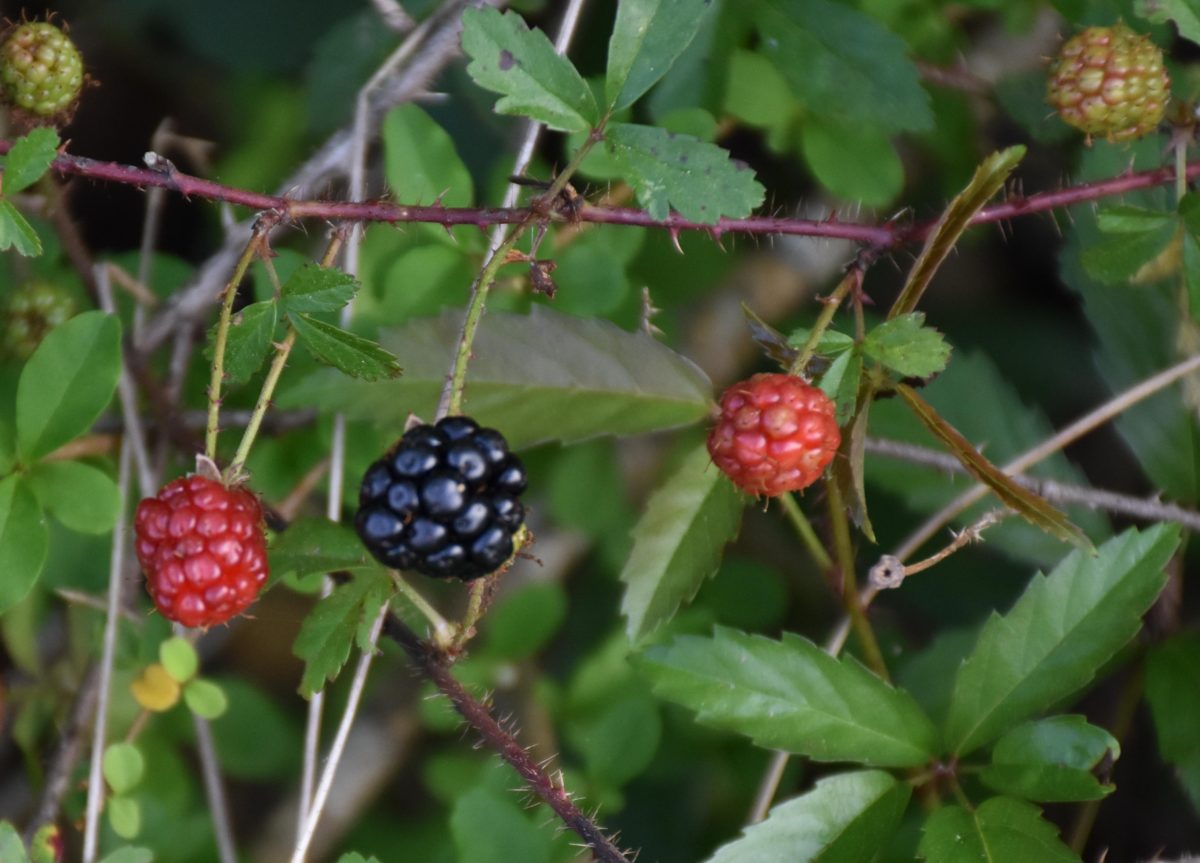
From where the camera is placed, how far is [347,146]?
2.39 m

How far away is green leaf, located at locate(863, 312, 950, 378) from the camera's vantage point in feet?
5.44

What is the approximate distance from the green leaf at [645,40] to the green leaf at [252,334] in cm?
60

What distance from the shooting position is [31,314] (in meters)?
2.33

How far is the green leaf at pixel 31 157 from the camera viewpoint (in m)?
1.56

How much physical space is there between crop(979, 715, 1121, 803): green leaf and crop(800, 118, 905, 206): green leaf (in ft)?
3.72

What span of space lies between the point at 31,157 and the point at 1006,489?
4.84 feet

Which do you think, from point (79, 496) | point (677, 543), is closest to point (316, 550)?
point (79, 496)

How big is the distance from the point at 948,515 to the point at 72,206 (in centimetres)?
256

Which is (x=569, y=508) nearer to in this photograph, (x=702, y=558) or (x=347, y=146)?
(x=702, y=558)

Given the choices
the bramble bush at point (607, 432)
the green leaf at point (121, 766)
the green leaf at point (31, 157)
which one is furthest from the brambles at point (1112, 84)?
the green leaf at point (121, 766)

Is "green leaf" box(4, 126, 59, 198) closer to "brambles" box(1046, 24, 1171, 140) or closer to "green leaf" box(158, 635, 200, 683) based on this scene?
"green leaf" box(158, 635, 200, 683)

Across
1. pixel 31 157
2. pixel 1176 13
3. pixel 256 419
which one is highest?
pixel 1176 13

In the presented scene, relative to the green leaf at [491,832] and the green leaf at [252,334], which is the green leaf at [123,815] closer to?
the green leaf at [491,832]

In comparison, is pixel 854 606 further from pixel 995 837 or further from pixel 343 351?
pixel 343 351
